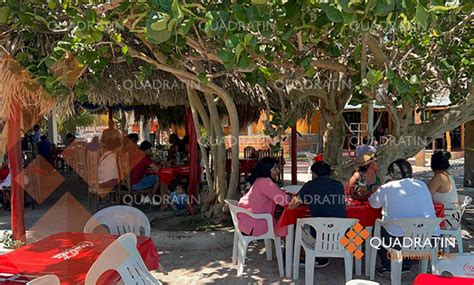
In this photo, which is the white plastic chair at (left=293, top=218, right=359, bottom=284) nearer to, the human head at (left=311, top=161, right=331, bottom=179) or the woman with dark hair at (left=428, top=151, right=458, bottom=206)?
the human head at (left=311, top=161, right=331, bottom=179)

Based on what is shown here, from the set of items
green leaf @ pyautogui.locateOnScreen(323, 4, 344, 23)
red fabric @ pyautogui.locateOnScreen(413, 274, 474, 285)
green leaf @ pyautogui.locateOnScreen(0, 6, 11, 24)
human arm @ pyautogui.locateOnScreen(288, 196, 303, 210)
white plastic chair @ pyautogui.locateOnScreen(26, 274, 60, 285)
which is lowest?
red fabric @ pyautogui.locateOnScreen(413, 274, 474, 285)

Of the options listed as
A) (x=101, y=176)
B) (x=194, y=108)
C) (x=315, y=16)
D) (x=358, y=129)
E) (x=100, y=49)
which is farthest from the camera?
(x=358, y=129)

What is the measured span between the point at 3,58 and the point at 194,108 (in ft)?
8.13

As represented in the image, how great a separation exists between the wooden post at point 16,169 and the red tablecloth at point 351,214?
10.2ft

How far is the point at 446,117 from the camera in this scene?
213 inches

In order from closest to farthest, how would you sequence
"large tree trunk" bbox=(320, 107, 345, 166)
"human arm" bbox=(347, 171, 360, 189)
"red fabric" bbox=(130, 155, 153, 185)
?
"human arm" bbox=(347, 171, 360, 189)
"large tree trunk" bbox=(320, 107, 345, 166)
"red fabric" bbox=(130, 155, 153, 185)

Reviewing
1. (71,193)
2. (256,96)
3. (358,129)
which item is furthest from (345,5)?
(358,129)

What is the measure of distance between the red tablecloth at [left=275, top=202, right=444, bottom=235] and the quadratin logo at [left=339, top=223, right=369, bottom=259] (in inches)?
4.0

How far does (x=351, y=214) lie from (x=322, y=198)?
415 mm

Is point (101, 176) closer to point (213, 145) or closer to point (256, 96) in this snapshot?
point (213, 145)

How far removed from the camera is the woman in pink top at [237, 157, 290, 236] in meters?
4.71

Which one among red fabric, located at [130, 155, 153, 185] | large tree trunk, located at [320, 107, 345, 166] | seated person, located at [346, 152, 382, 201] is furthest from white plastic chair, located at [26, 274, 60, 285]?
red fabric, located at [130, 155, 153, 185]

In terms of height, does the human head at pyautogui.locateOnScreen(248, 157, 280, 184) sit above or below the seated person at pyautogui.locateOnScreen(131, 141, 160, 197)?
above

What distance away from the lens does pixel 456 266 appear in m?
2.95
